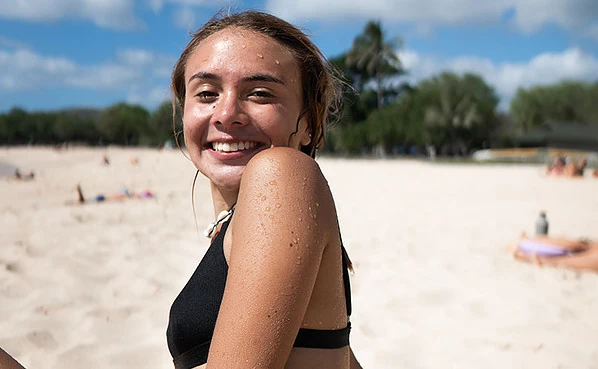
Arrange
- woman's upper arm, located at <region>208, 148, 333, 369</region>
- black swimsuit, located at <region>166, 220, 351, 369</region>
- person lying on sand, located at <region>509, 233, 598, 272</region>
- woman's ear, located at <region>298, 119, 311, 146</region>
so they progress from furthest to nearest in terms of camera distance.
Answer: person lying on sand, located at <region>509, 233, 598, 272</region>, woman's ear, located at <region>298, 119, 311, 146</region>, black swimsuit, located at <region>166, 220, 351, 369</region>, woman's upper arm, located at <region>208, 148, 333, 369</region>

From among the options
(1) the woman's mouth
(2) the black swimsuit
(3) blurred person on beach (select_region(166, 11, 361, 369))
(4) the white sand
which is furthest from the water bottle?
(1) the woman's mouth

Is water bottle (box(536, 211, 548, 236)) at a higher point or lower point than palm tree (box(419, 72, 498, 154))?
lower

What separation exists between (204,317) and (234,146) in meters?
0.42

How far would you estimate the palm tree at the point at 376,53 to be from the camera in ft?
162

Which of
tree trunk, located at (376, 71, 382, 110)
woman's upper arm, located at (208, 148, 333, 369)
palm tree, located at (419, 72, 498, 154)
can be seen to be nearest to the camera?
woman's upper arm, located at (208, 148, 333, 369)

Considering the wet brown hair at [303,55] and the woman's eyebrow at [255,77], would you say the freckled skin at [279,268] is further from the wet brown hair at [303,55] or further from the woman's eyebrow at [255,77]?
the wet brown hair at [303,55]

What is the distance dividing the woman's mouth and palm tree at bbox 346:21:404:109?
4910cm

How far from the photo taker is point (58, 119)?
299 feet

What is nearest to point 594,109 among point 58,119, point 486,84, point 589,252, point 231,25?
point 486,84

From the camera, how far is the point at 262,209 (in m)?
0.93

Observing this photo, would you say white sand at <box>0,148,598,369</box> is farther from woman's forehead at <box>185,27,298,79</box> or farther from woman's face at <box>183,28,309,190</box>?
woman's forehead at <box>185,27,298,79</box>

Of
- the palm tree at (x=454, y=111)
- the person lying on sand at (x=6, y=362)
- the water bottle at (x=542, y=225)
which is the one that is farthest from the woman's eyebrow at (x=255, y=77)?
the palm tree at (x=454, y=111)

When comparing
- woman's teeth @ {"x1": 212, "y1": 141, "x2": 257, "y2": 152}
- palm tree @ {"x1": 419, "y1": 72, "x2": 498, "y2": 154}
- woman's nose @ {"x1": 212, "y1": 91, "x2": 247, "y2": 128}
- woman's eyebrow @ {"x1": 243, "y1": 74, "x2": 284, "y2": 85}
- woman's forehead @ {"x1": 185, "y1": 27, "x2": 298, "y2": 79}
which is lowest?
woman's teeth @ {"x1": 212, "y1": 141, "x2": 257, "y2": 152}

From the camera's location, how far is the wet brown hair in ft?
4.25
